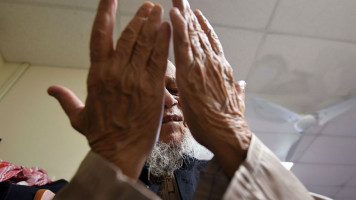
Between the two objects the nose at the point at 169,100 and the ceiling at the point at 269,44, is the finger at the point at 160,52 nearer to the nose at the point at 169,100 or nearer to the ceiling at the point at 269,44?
the nose at the point at 169,100

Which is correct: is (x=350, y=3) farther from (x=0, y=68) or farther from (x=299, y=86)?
(x=0, y=68)

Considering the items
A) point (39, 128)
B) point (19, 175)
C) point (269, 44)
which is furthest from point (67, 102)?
point (269, 44)

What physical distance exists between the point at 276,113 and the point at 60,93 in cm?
187

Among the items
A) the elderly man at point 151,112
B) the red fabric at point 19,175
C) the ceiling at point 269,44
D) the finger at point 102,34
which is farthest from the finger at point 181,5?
the red fabric at point 19,175

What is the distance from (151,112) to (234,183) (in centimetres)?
24

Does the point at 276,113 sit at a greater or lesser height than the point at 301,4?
lesser

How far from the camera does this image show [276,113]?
6.63 ft

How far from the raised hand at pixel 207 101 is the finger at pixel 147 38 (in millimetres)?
41

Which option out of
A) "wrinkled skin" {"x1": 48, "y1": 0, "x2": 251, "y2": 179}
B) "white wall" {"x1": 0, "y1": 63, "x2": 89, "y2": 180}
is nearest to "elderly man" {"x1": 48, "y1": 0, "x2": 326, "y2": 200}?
"wrinkled skin" {"x1": 48, "y1": 0, "x2": 251, "y2": 179}

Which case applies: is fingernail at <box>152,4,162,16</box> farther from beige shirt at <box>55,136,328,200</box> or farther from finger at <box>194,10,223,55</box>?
beige shirt at <box>55,136,328,200</box>

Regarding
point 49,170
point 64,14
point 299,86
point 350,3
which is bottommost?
point 49,170

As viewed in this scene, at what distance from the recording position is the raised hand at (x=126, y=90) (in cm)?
50

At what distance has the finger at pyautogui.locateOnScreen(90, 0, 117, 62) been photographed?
53 cm

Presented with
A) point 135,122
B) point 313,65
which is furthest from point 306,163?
point 135,122
